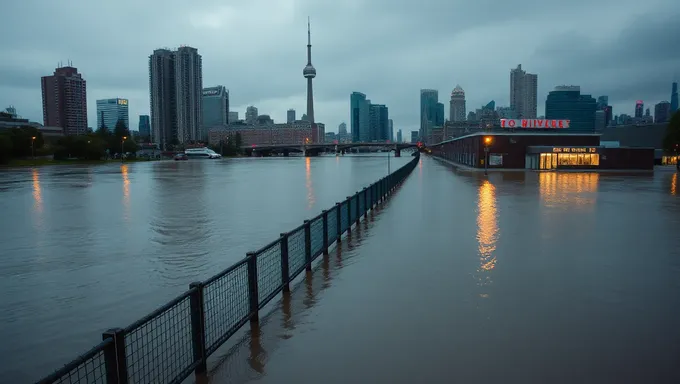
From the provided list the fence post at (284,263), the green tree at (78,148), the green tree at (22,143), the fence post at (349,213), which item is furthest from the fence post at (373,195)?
the green tree at (78,148)

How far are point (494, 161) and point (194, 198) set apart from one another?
144ft

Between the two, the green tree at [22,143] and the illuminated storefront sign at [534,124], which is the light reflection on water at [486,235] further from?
the green tree at [22,143]

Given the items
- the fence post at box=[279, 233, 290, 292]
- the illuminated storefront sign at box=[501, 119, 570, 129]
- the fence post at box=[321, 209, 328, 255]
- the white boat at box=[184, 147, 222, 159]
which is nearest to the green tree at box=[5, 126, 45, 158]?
the white boat at box=[184, 147, 222, 159]

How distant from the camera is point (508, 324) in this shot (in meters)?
7.71

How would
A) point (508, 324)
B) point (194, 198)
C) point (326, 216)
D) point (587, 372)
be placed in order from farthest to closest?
point (194, 198) < point (326, 216) < point (508, 324) < point (587, 372)

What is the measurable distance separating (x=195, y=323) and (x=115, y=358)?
61.4 inches

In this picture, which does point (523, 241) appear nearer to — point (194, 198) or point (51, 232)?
point (51, 232)

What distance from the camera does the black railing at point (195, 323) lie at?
4711mm

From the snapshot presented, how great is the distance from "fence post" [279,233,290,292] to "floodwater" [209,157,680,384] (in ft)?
0.89

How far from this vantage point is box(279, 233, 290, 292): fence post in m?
9.18

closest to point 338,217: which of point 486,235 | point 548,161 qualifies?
point 486,235

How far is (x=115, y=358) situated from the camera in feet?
15.0

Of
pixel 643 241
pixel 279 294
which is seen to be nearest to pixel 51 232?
pixel 279 294

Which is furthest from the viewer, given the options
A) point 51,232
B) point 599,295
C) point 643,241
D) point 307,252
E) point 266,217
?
point 266,217
